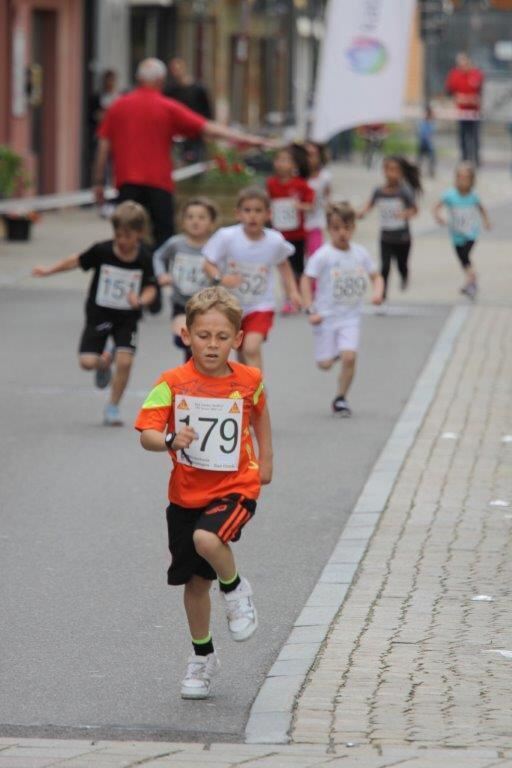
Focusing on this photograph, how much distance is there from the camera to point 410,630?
7008 millimetres

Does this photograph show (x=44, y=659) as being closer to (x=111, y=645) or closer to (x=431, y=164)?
(x=111, y=645)

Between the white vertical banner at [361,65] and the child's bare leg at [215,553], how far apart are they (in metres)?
14.4

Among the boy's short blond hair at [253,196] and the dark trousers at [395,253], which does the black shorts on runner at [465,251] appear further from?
the boy's short blond hair at [253,196]

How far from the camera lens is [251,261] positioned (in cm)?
1204

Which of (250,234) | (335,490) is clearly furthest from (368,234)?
(335,490)

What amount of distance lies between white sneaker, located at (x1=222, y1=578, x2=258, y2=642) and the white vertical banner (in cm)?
1437

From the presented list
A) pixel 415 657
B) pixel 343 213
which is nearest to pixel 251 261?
pixel 343 213

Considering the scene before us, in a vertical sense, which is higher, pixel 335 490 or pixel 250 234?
pixel 250 234

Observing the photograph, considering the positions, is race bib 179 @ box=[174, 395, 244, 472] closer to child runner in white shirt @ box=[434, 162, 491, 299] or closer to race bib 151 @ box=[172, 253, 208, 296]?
race bib 151 @ box=[172, 253, 208, 296]

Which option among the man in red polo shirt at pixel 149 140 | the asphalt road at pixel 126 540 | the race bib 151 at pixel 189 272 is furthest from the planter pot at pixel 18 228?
the race bib 151 at pixel 189 272

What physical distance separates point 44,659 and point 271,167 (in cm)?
2276

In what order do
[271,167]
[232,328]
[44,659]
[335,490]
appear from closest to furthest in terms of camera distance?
1. [232,328]
2. [44,659]
3. [335,490]
4. [271,167]

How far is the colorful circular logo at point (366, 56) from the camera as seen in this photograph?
20.6m

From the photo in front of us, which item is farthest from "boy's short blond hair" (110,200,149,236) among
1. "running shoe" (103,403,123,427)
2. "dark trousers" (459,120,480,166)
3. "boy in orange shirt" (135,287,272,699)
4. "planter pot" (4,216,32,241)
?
"dark trousers" (459,120,480,166)
